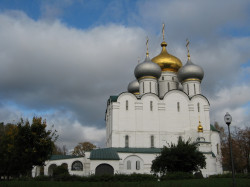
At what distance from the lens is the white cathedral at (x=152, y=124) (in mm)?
32031

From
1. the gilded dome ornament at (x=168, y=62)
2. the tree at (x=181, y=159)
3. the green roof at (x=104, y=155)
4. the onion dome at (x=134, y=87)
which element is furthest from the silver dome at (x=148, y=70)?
the tree at (x=181, y=159)

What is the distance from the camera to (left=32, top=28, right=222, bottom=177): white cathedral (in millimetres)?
32031

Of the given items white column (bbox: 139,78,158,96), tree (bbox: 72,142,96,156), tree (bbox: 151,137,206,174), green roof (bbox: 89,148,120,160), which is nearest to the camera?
tree (bbox: 151,137,206,174)

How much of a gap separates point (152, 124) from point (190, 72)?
28.3ft

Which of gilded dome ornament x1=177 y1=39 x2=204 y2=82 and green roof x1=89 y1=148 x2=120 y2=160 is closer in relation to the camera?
green roof x1=89 y1=148 x2=120 y2=160

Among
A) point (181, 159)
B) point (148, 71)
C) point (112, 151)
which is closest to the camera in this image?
point (181, 159)

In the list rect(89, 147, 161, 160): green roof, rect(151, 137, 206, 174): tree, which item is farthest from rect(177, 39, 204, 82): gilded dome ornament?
rect(151, 137, 206, 174): tree

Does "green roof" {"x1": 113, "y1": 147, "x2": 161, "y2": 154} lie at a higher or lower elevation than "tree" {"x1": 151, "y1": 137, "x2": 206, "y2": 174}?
higher

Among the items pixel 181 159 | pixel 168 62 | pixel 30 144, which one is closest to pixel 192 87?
pixel 168 62

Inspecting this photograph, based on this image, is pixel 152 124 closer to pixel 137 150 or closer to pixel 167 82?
pixel 137 150

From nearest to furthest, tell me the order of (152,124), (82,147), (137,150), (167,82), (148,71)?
(137,150)
(152,124)
(148,71)
(167,82)
(82,147)

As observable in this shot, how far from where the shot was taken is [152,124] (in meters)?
35.0

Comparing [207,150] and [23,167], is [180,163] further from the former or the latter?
[23,167]

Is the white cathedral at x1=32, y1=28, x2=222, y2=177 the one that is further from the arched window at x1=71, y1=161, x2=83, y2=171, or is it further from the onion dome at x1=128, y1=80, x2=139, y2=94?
the onion dome at x1=128, y1=80, x2=139, y2=94
